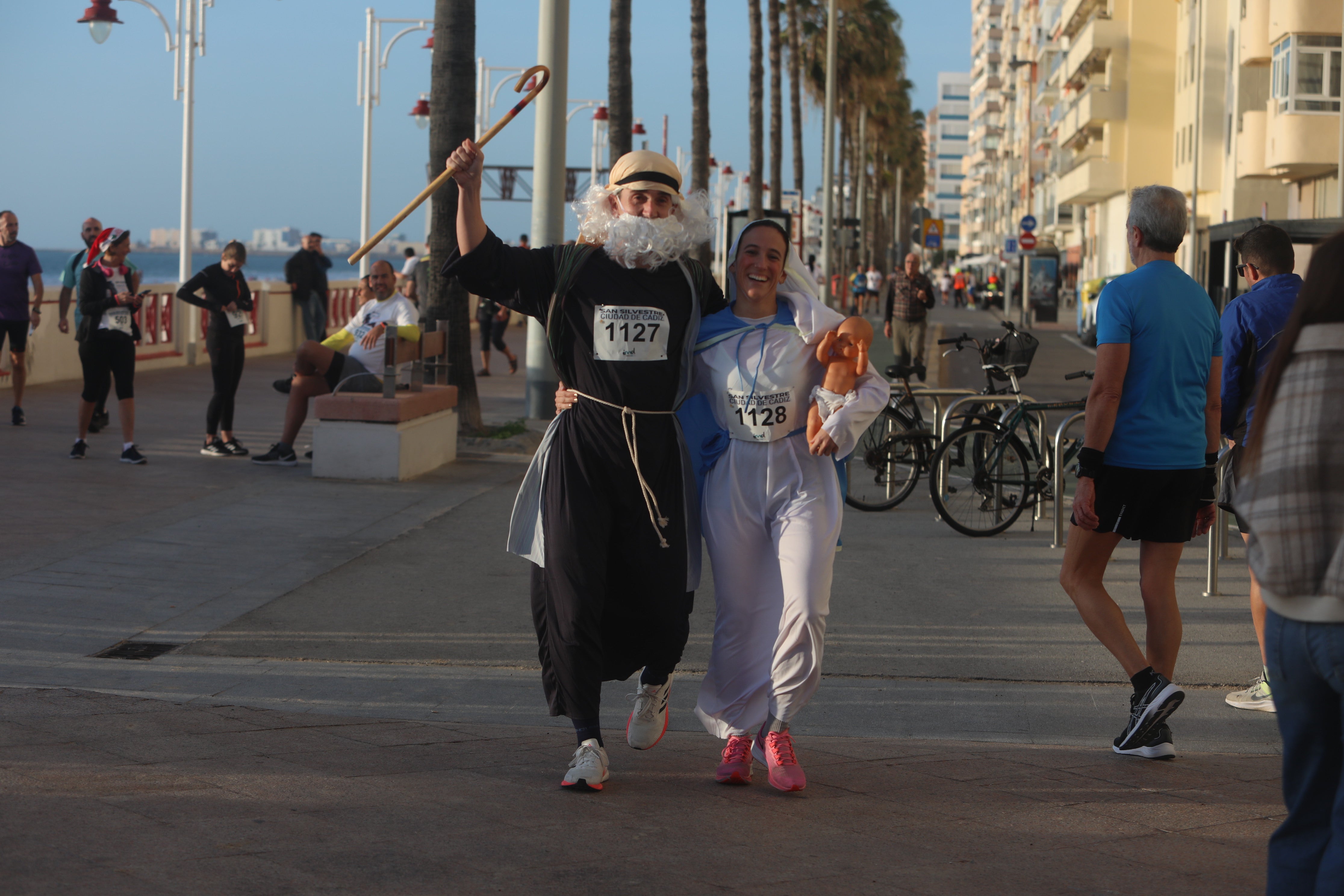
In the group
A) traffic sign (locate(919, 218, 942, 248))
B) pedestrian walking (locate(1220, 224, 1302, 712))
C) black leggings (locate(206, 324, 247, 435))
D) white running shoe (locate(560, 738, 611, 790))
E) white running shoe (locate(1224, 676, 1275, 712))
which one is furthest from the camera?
traffic sign (locate(919, 218, 942, 248))

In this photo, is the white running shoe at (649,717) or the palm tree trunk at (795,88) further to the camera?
the palm tree trunk at (795,88)

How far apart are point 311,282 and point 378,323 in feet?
31.2

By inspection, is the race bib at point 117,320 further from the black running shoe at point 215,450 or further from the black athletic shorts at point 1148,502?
the black athletic shorts at point 1148,502

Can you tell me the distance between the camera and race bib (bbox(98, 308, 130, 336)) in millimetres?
11461

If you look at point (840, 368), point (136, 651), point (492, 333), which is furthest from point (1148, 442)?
point (492, 333)

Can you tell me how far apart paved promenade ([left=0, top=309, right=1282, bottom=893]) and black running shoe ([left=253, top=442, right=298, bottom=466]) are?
2.56 meters

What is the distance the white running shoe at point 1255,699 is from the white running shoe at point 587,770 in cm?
256

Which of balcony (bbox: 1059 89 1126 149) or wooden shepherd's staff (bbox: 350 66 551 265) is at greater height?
balcony (bbox: 1059 89 1126 149)

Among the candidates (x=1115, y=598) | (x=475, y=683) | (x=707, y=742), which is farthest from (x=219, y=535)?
(x=1115, y=598)

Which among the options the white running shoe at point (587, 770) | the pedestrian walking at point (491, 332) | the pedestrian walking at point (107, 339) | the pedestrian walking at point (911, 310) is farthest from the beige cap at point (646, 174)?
the pedestrian walking at point (491, 332)

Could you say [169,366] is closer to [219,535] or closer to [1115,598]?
[219,535]

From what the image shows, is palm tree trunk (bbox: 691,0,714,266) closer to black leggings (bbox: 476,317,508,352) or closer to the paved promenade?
black leggings (bbox: 476,317,508,352)

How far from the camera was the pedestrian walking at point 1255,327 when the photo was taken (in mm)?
5672

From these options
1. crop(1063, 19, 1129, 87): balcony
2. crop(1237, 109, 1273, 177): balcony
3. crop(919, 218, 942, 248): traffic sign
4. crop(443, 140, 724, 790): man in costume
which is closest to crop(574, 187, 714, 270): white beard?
crop(443, 140, 724, 790): man in costume
